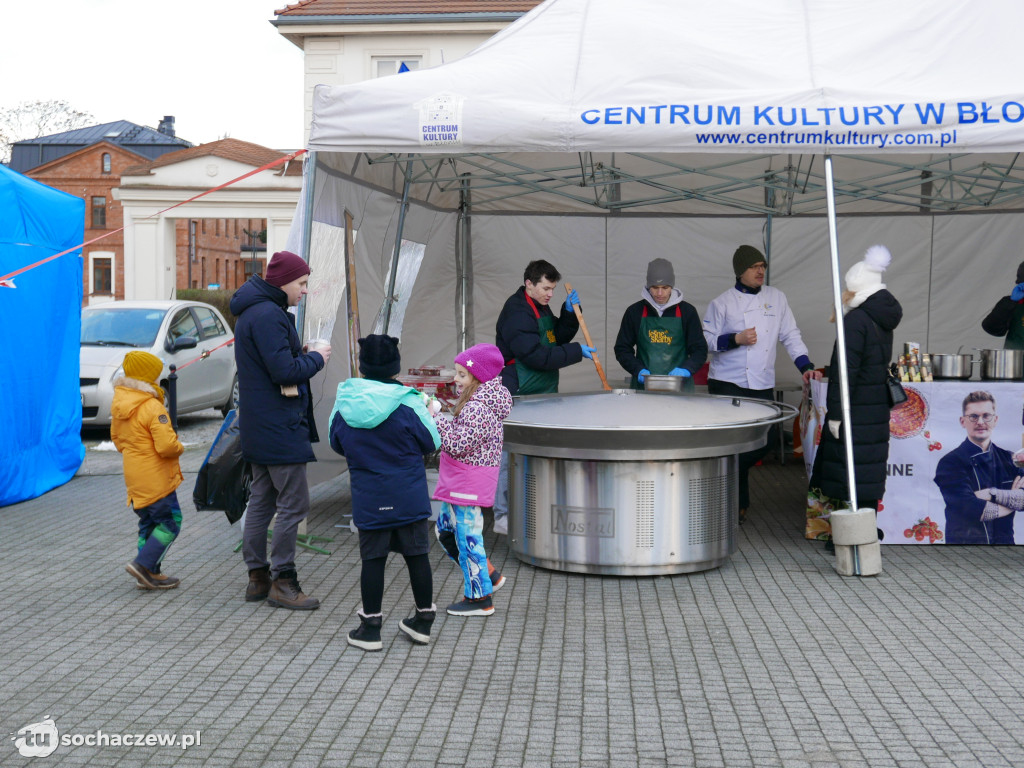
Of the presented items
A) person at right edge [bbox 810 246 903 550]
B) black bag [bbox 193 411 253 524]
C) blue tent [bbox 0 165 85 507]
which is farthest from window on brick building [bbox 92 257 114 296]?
person at right edge [bbox 810 246 903 550]

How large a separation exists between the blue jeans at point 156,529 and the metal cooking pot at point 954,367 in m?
4.94

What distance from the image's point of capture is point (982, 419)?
22.5 ft

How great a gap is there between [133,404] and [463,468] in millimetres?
1896

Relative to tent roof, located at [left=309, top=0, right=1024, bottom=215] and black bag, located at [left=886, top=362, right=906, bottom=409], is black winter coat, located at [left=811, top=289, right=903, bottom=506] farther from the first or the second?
tent roof, located at [left=309, top=0, right=1024, bottom=215]

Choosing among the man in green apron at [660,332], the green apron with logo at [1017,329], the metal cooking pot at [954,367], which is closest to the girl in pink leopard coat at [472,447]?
the man in green apron at [660,332]

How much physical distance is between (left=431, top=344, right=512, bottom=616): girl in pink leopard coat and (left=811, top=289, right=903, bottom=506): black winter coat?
2.31 meters

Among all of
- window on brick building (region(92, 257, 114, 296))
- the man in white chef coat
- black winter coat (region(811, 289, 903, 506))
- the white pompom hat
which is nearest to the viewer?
black winter coat (region(811, 289, 903, 506))

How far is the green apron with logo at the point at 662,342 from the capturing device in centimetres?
802

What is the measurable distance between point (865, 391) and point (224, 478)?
388 centimetres

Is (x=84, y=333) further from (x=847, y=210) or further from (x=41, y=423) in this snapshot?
(x=847, y=210)

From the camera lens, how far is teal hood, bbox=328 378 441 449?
183 inches

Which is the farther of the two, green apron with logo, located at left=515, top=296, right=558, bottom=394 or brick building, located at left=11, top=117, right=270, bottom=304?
brick building, located at left=11, top=117, right=270, bottom=304

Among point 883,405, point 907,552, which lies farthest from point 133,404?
point 907,552

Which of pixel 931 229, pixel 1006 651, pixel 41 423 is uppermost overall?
pixel 931 229
